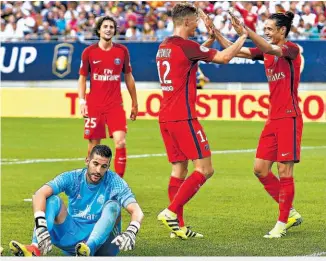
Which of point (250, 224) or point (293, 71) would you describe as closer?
point (293, 71)

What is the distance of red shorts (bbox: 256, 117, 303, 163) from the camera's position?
11211 millimetres

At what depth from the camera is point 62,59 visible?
31.0 meters

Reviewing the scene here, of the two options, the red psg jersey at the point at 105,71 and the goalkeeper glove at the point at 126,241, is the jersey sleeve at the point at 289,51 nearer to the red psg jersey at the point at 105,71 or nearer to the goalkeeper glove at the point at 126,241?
the goalkeeper glove at the point at 126,241

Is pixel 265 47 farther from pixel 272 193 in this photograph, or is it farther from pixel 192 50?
pixel 272 193

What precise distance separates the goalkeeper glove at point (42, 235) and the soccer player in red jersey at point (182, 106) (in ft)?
7.15

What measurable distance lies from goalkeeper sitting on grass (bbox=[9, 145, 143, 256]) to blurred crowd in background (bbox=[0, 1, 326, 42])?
18184 millimetres

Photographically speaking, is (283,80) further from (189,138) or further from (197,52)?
(189,138)

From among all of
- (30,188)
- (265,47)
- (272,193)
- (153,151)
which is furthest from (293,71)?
(153,151)

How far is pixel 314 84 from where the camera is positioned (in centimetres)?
2848

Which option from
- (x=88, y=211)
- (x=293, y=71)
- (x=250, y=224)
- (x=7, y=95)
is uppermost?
(x=293, y=71)

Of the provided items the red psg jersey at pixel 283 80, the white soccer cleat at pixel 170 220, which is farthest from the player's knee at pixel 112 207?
the red psg jersey at pixel 283 80

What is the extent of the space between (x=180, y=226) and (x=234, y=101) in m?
17.5

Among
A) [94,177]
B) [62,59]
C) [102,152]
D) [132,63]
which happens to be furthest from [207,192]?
[62,59]

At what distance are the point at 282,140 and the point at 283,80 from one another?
633mm
